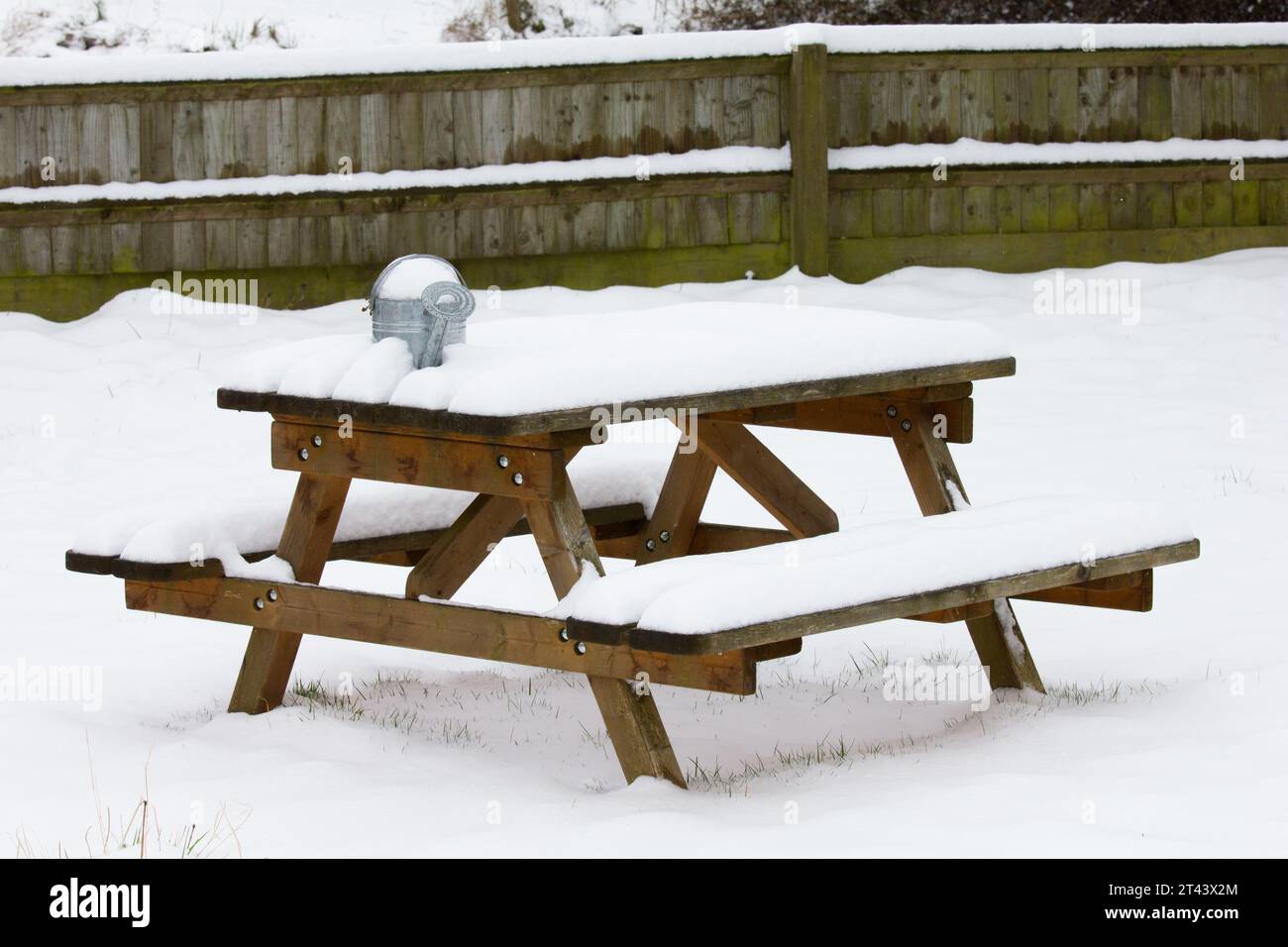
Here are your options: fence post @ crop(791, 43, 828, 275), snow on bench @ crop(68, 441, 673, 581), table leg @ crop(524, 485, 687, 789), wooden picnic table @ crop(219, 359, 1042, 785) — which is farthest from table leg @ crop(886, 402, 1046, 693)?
fence post @ crop(791, 43, 828, 275)

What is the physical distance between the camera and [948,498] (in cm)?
510

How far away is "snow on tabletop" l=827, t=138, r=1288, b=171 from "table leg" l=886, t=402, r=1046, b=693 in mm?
6054

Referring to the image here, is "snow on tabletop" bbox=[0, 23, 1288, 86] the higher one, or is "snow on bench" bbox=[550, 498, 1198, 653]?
"snow on tabletop" bbox=[0, 23, 1288, 86]

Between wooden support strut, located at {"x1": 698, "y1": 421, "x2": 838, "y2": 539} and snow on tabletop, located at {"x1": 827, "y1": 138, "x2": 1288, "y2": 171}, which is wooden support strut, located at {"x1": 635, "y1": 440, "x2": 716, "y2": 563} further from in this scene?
snow on tabletop, located at {"x1": 827, "y1": 138, "x2": 1288, "y2": 171}

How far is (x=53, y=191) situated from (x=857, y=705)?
7.06m

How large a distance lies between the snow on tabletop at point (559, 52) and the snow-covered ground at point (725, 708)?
1916mm

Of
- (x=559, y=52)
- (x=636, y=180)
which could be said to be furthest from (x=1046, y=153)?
(x=559, y=52)

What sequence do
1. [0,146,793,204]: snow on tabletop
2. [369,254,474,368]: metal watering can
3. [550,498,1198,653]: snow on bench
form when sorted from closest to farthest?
1. [550,498,1198,653]: snow on bench
2. [369,254,474,368]: metal watering can
3. [0,146,793,204]: snow on tabletop

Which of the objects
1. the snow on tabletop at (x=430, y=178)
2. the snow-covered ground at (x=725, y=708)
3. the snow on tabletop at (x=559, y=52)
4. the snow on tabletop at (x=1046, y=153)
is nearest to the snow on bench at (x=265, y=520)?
the snow-covered ground at (x=725, y=708)

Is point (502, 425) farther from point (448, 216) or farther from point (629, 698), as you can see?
point (448, 216)

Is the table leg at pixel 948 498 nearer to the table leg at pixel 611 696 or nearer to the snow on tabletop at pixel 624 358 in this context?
the snow on tabletop at pixel 624 358

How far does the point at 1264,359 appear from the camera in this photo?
9.87 metres

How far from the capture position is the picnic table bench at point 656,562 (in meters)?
3.84

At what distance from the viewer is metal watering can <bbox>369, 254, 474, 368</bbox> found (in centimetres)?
422
